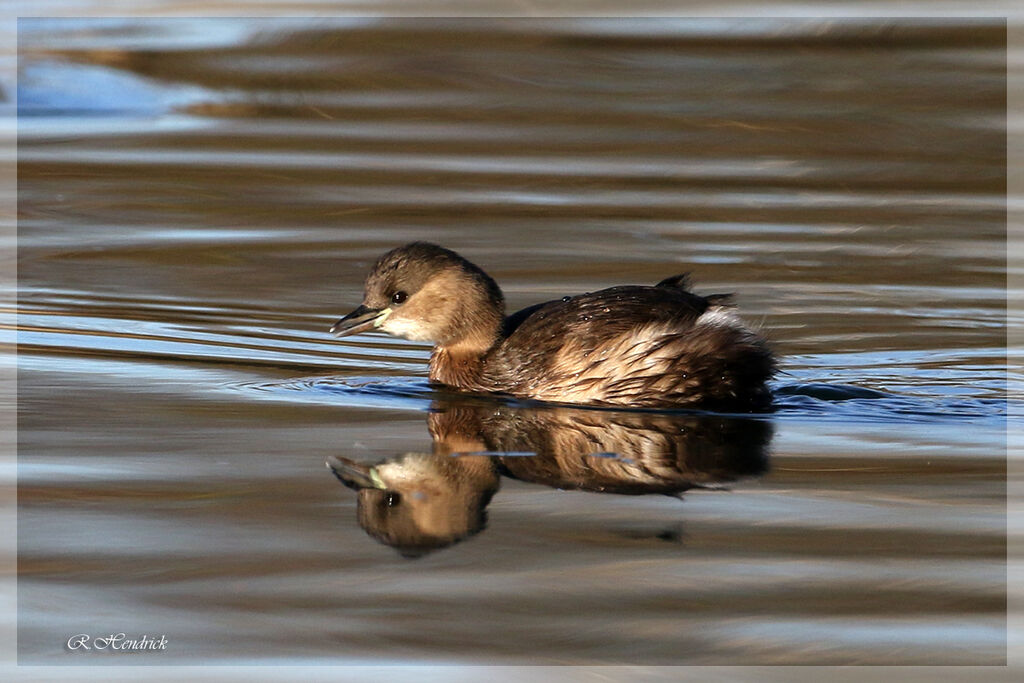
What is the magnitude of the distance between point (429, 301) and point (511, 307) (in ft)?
5.13

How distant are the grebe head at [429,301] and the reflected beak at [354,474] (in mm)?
1573

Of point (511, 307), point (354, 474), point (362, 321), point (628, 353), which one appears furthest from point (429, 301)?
point (354, 474)

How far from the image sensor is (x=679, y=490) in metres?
5.88

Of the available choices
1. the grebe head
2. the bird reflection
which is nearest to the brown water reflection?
the bird reflection

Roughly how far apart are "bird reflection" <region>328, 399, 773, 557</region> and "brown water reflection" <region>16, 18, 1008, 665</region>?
0.03 meters

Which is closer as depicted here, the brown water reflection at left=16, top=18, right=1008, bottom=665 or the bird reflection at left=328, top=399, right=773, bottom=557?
the brown water reflection at left=16, top=18, right=1008, bottom=665

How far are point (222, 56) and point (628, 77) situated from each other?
352 cm

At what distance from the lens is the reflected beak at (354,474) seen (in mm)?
5949

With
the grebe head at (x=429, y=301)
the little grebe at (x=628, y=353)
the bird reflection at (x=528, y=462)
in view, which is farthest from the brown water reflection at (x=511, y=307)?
the grebe head at (x=429, y=301)

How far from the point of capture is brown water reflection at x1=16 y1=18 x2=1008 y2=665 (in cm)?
482

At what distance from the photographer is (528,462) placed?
6270 millimetres

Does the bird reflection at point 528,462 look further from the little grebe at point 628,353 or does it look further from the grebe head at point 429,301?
the grebe head at point 429,301
